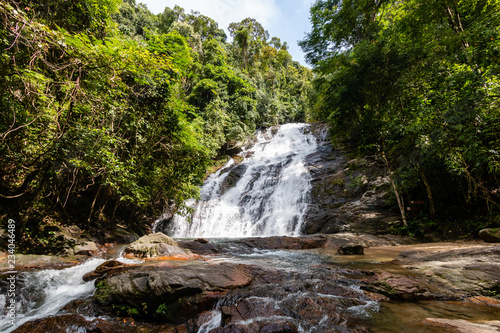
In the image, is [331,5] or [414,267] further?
[331,5]

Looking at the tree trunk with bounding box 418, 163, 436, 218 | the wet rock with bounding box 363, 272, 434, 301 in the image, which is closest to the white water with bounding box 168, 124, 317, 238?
the tree trunk with bounding box 418, 163, 436, 218

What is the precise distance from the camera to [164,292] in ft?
9.55

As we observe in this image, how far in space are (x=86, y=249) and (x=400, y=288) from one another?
6886mm

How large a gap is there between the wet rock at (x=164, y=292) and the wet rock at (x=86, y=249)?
121 inches

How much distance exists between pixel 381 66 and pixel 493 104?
4.24m

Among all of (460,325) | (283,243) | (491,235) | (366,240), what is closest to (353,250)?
(366,240)

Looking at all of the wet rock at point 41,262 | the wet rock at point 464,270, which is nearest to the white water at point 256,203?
the wet rock at point 41,262

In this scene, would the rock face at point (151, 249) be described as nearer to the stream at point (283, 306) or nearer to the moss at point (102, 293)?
the stream at point (283, 306)

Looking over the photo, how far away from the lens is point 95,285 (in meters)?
3.32

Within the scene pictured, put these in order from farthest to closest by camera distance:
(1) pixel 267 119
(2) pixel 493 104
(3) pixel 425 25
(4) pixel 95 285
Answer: (1) pixel 267 119 → (3) pixel 425 25 → (2) pixel 493 104 → (4) pixel 95 285

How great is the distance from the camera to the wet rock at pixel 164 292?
2.87 meters

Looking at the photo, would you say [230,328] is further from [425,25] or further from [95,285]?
[425,25]

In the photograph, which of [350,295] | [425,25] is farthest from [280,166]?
[350,295]

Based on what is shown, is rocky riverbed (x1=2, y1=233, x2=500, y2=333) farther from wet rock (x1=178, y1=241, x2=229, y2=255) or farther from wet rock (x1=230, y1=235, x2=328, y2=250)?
wet rock (x1=230, y1=235, x2=328, y2=250)
